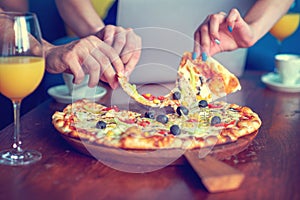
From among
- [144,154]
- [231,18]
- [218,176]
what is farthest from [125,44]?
[218,176]

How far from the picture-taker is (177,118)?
126 centimetres

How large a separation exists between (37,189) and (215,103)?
643 mm

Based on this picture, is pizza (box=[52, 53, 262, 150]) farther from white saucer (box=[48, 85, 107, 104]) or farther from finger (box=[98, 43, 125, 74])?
white saucer (box=[48, 85, 107, 104])

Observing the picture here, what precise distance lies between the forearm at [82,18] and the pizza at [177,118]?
0.46 metres

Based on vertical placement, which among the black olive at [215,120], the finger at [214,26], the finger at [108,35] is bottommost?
the black olive at [215,120]

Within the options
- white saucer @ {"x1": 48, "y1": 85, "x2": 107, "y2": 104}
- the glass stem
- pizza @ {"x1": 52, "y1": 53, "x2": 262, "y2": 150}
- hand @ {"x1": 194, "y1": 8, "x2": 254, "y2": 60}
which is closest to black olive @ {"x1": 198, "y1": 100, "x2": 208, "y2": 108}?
pizza @ {"x1": 52, "y1": 53, "x2": 262, "y2": 150}

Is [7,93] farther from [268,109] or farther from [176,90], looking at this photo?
[268,109]

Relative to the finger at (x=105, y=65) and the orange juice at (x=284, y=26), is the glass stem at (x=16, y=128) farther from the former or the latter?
the orange juice at (x=284, y=26)

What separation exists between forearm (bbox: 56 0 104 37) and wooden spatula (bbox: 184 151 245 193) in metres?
1.03

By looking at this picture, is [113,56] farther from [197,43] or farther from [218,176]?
[218,176]

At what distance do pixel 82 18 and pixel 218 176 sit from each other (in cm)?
113

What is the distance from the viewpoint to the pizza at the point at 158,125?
1033mm

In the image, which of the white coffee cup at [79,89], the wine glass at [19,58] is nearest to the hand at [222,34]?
the white coffee cup at [79,89]

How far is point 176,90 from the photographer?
145cm
